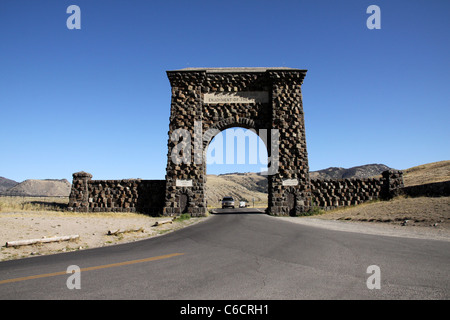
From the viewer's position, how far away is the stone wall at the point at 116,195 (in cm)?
2378

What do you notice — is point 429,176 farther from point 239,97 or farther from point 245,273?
point 245,273

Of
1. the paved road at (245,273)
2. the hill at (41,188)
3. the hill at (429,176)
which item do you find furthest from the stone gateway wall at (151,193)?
the hill at (41,188)

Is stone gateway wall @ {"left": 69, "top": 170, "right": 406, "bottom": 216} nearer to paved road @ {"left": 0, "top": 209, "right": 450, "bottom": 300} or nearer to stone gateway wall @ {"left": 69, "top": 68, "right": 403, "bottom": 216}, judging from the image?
stone gateway wall @ {"left": 69, "top": 68, "right": 403, "bottom": 216}

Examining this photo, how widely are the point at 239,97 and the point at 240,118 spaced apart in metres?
1.72

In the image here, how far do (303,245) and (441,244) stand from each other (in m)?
3.25

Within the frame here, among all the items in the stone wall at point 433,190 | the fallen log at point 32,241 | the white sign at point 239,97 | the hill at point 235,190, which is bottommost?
the hill at point 235,190

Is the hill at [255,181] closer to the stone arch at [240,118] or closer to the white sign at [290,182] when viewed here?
the stone arch at [240,118]

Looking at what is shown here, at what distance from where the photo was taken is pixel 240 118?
2416 centimetres

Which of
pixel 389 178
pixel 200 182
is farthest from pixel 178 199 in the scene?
pixel 389 178

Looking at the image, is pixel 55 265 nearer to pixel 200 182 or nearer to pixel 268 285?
pixel 268 285

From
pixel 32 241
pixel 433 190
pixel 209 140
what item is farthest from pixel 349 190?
pixel 32 241

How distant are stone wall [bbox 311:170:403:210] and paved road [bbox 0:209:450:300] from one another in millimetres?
16443

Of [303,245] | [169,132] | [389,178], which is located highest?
[169,132]
